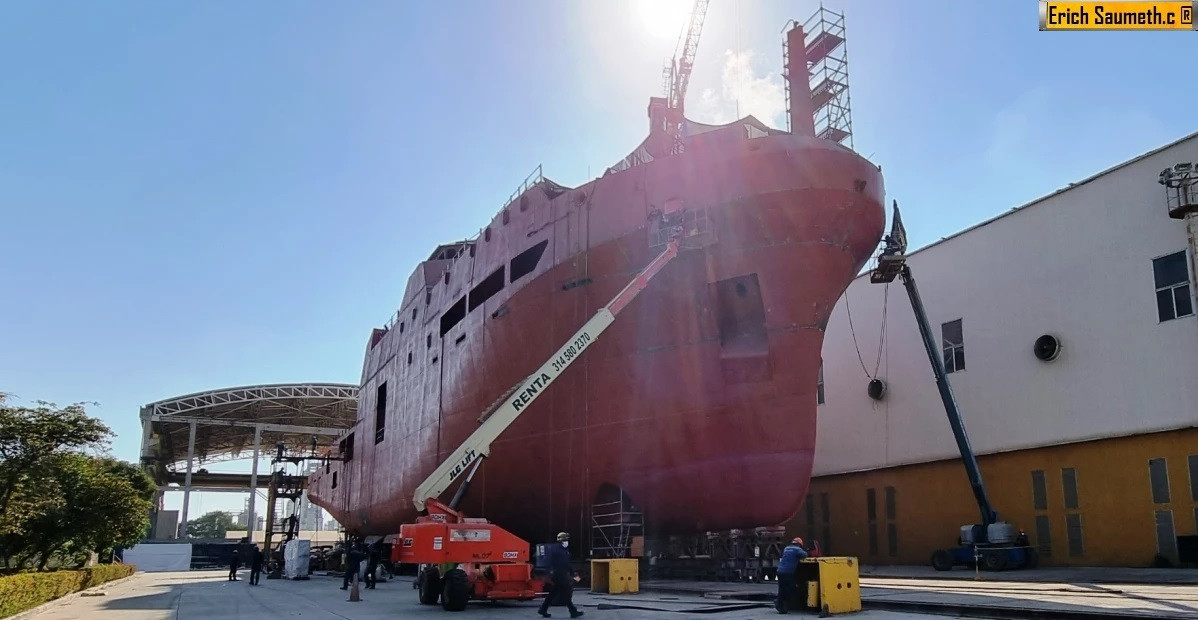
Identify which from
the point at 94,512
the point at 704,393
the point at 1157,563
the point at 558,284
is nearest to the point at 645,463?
the point at 704,393

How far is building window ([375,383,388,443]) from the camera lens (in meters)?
28.9

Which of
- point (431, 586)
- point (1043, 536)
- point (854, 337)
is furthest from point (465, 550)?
point (854, 337)

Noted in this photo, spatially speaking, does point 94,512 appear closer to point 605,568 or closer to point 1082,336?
point 605,568

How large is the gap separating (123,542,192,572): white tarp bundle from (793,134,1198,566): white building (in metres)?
36.0

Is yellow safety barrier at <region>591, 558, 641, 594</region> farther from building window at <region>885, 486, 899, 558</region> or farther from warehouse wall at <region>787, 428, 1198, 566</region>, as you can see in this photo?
building window at <region>885, 486, 899, 558</region>

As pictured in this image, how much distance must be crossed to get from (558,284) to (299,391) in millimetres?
47367

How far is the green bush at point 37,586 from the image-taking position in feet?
39.4

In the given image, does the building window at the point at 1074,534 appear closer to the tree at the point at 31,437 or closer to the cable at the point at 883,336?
the cable at the point at 883,336

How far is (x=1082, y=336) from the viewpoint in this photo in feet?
63.6

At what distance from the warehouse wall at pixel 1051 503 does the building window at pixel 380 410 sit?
51.7ft

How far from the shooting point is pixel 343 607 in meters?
12.8

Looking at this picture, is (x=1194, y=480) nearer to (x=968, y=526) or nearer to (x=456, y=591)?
(x=968, y=526)

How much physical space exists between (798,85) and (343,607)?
21359 mm

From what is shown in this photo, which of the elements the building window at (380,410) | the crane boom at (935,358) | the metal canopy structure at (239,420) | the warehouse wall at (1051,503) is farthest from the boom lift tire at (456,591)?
the metal canopy structure at (239,420)
